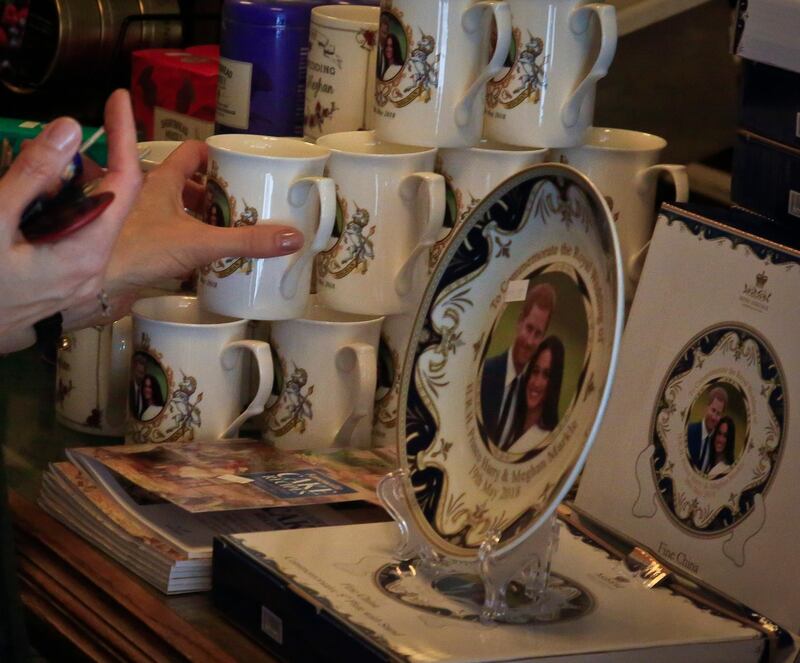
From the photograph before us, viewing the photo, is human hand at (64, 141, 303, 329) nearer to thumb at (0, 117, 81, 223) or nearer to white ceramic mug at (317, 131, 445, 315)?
white ceramic mug at (317, 131, 445, 315)

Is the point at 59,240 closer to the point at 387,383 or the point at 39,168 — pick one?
the point at 39,168

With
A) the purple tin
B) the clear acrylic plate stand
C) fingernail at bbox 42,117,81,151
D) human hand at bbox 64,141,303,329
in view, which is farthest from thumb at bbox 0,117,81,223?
the purple tin

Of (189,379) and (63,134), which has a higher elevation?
(63,134)

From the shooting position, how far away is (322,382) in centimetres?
124

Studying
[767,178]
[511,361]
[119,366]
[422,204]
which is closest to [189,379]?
[119,366]

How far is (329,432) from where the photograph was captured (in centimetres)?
125

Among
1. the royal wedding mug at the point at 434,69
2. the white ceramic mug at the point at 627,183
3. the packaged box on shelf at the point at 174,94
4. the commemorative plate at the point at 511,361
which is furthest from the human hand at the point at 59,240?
the packaged box on shelf at the point at 174,94

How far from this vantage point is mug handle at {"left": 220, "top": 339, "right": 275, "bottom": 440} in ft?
3.96

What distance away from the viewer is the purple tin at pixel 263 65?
134 cm

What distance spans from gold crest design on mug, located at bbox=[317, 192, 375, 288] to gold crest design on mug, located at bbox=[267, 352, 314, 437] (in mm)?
90

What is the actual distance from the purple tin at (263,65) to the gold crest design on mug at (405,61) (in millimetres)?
160

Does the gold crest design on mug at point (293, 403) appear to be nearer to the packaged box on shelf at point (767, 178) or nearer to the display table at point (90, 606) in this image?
the display table at point (90, 606)

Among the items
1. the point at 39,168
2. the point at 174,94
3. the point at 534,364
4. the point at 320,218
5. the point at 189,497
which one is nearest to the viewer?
the point at 39,168

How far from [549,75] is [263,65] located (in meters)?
0.30
